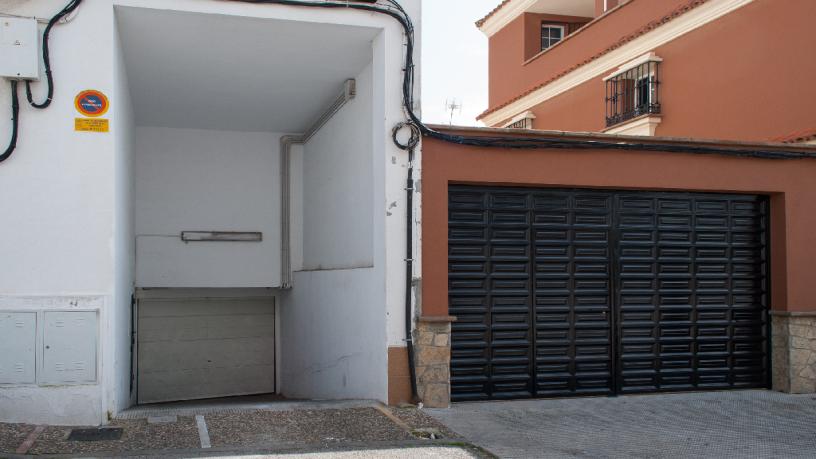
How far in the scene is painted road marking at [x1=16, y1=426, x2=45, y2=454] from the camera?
616 cm

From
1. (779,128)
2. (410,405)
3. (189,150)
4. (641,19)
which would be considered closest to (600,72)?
(641,19)

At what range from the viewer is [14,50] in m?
7.18

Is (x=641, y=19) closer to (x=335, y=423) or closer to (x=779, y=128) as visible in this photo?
(x=779, y=128)

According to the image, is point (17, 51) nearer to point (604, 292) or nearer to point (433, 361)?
point (433, 361)

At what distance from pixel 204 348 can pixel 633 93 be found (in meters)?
10.2

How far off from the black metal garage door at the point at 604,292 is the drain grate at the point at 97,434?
10.9ft

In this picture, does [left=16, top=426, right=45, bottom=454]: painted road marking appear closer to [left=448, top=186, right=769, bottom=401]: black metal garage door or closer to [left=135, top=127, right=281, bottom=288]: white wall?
[left=448, top=186, right=769, bottom=401]: black metal garage door

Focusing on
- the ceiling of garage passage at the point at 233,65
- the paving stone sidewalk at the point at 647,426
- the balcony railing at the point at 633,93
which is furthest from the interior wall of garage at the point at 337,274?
the balcony railing at the point at 633,93

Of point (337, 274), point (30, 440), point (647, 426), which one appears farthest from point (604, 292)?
point (30, 440)

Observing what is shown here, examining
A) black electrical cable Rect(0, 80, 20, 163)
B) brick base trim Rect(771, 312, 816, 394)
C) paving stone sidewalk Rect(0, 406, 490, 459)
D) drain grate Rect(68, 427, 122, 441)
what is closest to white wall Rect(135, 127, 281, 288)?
black electrical cable Rect(0, 80, 20, 163)

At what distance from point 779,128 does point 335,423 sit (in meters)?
9.07

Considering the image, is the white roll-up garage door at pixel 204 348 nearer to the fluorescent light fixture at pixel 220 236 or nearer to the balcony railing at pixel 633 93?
the fluorescent light fixture at pixel 220 236

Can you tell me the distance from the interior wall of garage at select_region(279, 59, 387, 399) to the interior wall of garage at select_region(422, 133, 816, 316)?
683 millimetres

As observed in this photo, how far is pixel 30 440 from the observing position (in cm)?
647
